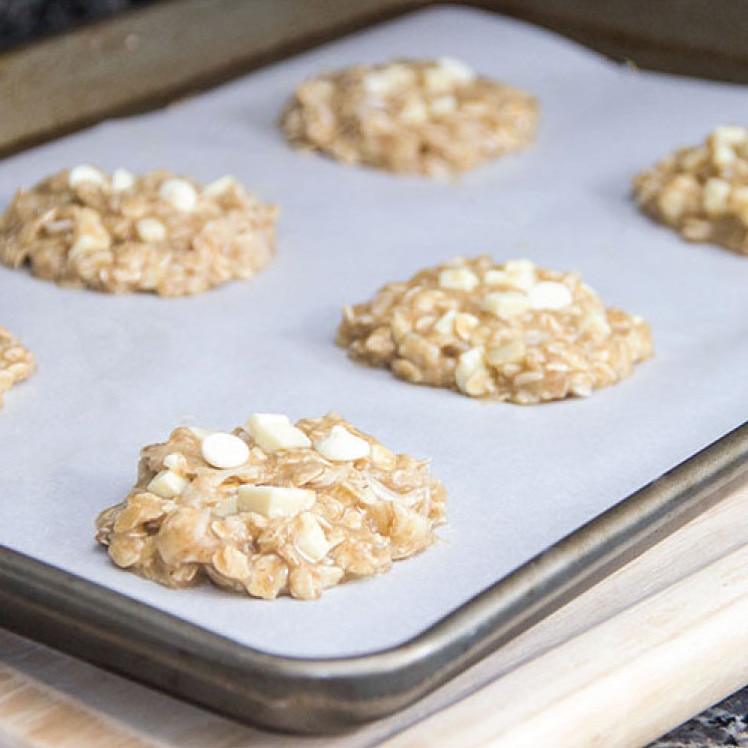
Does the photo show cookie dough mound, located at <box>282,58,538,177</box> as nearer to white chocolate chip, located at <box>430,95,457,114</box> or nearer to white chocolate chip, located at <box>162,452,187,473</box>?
white chocolate chip, located at <box>430,95,457,114</box>

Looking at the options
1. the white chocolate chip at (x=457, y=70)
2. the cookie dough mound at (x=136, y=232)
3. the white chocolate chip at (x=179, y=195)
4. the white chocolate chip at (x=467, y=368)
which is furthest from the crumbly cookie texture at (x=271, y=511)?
the white chocolate chip at (x=457, y=70)

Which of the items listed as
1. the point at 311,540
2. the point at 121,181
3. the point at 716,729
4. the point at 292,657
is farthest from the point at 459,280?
the point at 292,657

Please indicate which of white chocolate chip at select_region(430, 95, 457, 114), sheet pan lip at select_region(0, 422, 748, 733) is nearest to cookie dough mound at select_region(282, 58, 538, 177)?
white chocolate chip at select_region(430, 95, 457, 114)

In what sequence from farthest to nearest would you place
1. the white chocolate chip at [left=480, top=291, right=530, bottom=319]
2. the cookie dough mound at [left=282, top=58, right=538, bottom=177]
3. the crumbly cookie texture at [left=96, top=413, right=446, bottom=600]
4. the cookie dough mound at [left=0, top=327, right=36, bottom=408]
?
the cookie dough mound at [left=282, top=58, right=538, bottom=177] → the white chocolate chip at [left=480, top=291, right=530, bottom=319] → the cookie dough mound at [left=0, top=327, right=36, bottom=408] → the crumbly cookie texture at [left=96, top=413, right=446, bottom=600]

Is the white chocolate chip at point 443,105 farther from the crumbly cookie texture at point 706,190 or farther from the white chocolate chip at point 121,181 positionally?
the white chocolate chip at point 121,181

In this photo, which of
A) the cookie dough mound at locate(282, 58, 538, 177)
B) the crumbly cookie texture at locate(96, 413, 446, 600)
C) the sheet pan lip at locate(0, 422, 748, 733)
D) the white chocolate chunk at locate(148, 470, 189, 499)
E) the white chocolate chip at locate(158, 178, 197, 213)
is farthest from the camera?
the cookie dough mound at locate(282, 58, 538, 177)

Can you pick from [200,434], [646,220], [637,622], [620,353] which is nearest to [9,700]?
[200,434]
